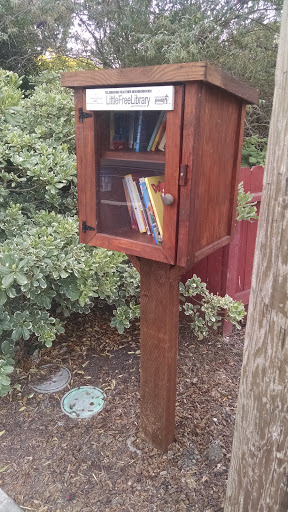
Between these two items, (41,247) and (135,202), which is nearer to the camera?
(135,202)

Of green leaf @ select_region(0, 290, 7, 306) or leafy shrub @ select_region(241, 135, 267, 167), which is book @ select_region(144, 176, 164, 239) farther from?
leafy shrub @ select_region(241, 135, 267, 167)

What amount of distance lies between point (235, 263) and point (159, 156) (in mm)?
1904

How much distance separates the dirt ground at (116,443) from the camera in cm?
190

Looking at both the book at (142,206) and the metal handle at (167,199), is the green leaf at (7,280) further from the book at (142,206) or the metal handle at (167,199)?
the metal handle at (167,199)

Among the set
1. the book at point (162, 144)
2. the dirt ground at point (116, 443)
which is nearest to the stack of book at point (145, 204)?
the book at point (162, 144)

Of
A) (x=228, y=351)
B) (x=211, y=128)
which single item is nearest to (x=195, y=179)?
(x=211, y=128)

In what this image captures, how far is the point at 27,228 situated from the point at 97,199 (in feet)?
4.04

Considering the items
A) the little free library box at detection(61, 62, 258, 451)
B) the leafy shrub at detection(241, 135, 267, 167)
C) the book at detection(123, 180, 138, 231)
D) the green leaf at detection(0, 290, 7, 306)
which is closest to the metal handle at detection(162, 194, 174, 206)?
the little free library box at detection(61, 62, 258, 451)

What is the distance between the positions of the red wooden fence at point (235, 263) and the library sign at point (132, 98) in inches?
72.6

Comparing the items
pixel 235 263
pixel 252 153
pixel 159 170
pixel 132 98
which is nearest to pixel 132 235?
pixel 159 170

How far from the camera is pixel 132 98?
1.44 m

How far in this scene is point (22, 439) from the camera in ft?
7.52

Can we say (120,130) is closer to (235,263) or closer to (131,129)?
(131,129)

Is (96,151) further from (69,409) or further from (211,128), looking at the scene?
(69,409)
